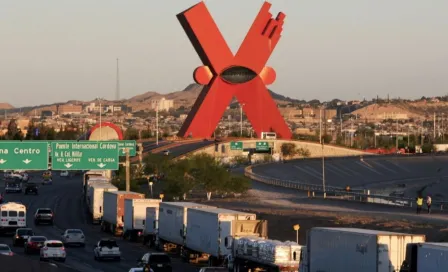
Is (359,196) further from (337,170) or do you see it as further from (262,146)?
(262,146)

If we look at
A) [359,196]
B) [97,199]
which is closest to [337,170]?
[359,196]

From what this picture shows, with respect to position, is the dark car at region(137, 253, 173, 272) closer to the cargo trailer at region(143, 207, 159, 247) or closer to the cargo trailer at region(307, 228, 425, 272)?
the cargo trailer at region(307, 228, 425, 272)

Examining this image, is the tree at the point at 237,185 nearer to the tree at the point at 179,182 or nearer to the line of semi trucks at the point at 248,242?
the tree at the point at 179,182

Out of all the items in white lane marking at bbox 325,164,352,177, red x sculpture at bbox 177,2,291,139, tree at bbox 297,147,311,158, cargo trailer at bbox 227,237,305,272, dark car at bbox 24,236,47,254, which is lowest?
dark car at bbox 24,236,47,254

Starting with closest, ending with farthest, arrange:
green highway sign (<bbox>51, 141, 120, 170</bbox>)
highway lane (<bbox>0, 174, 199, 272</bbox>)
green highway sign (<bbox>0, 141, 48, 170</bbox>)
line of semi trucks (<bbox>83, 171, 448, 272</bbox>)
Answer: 1. line of semi trucks (<bbox>83, 171, 448, 272</bbox>)
2. highway lane (<bbox>0, 174, 199, 272</bbox>)
3. green highway sign (<bbox>0, 141, 48, 170</bbox>)
4. green highway sign (<bbox>51, 141, 120, 170</bbox>)

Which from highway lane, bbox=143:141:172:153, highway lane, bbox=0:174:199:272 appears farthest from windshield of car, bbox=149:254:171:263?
highway lane, bbox=143:141:172:153
